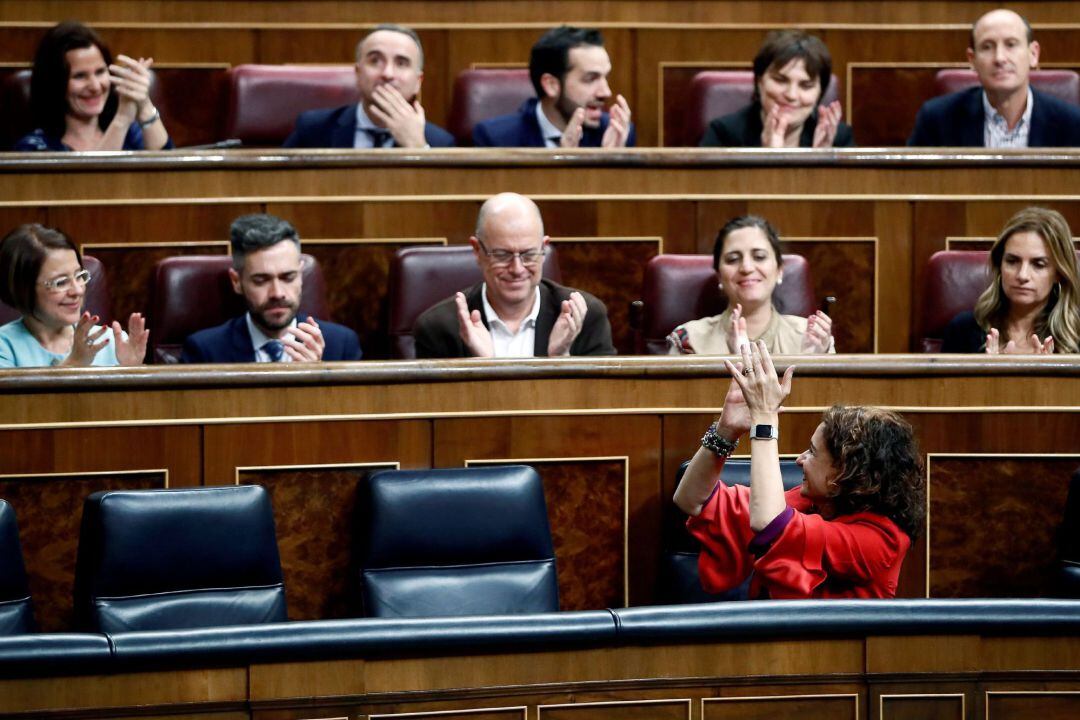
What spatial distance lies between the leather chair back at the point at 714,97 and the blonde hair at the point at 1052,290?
451 millimetres

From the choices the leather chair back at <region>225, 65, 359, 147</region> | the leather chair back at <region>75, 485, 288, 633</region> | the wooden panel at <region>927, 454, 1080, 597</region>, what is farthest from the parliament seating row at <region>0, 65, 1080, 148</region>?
the leather chair back at <region>75, 485, 288, 633</region>

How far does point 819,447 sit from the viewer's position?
1.04 meters

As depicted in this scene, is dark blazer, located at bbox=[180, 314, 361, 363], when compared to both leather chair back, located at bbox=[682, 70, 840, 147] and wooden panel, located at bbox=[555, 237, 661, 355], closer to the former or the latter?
wooden panel, located at bbox=[555, 237, 661, 355]

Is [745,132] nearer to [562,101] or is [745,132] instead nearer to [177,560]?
[562,101]

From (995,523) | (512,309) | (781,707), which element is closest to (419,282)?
(512,309)

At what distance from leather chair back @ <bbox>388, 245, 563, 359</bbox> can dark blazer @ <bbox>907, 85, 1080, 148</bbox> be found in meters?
0.59

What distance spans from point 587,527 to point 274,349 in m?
0.33

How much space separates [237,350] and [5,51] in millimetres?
711

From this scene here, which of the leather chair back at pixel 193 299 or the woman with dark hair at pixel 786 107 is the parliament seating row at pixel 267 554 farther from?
the woman with dark hair at pixel 786 107

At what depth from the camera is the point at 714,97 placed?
1825 mm

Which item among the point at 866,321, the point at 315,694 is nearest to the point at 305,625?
the point at 315,694

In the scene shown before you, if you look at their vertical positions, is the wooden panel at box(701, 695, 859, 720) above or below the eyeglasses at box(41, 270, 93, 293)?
below

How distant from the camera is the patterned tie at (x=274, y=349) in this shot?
1.36 m

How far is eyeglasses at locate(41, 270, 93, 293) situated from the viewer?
4.29ft
